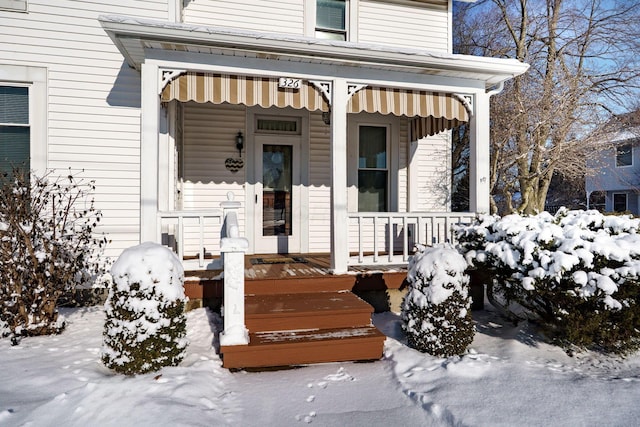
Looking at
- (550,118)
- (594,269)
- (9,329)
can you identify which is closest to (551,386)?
(594,269)

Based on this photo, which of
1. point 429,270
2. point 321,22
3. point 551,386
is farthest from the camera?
point 321,22

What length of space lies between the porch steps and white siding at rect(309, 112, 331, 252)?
2721 mm

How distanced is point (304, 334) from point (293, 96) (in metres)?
2.80

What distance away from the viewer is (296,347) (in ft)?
11.1

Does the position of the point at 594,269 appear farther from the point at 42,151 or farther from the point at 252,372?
the point at 42,151

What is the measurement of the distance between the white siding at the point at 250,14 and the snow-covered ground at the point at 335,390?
5116mm

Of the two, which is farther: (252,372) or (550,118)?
(550,118)

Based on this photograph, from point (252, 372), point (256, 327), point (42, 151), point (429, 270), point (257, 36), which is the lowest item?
point (252, 372)

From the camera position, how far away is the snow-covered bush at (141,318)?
3.02 meters

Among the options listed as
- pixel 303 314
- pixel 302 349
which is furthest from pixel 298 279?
pixel 302 349

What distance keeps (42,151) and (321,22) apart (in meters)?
4.87

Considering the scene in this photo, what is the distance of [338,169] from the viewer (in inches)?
189

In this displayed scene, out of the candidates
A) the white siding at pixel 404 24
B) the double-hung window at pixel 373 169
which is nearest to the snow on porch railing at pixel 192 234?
the double-hung window at pixel 373 169

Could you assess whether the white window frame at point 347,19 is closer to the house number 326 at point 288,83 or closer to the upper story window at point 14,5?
the house number 326 at point 288,83
